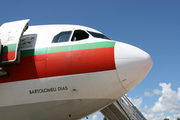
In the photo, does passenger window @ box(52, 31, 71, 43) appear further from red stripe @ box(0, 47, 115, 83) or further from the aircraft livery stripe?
red stripe @ box(0, 47, 115, 83)

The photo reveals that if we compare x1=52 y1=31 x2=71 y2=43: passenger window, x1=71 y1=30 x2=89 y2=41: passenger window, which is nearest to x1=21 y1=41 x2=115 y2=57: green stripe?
x1=52 y1=31 x2=71 y2=43: passenger window

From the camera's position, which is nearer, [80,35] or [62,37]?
[62,37]

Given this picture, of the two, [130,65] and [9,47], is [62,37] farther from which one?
[130,65]

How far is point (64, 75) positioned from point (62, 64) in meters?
0.45

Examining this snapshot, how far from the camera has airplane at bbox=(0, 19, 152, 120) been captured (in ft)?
23.2

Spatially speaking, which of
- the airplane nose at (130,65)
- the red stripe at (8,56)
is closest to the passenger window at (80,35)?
the airplane nose at (130,65)

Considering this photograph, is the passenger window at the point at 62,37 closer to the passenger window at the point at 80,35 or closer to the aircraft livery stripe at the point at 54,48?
the passenger window at the point at 80,35

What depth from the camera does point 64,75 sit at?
718 centimetres

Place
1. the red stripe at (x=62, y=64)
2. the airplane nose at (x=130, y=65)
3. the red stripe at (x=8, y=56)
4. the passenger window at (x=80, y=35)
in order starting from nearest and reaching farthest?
1. the airplane nose at (x=130, y=65)
2. the red stripe at (x=62, y=64)
3. the red stripe at (x=8, y=56)
4. the passenger window at (x=80, y=35)

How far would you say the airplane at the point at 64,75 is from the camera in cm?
709

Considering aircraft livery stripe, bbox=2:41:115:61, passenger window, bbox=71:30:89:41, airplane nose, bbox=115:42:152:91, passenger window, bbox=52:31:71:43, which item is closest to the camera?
airplane nose, bbox=115:42:152:91

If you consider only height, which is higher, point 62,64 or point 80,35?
point 80,35

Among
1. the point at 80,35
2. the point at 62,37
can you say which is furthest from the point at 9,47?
the point at 80,35

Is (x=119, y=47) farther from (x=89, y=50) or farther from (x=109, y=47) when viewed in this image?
(x=89, y=50)
